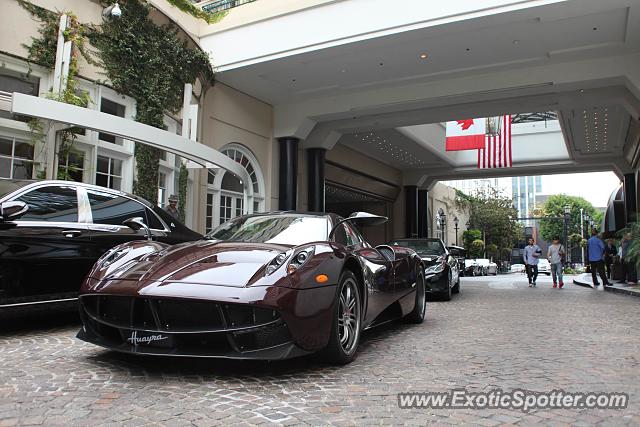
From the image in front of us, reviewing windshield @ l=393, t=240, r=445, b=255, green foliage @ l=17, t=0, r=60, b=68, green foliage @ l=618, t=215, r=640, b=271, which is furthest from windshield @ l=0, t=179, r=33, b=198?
green foliage @ l=618, t=215, r=640, b=271

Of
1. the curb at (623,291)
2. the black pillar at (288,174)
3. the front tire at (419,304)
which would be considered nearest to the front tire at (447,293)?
the front tire at (419,304)

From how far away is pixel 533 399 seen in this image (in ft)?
10.2

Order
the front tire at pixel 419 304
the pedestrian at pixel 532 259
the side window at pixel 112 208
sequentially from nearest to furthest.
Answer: the side window at pixel 112 208 → the front tire at pixel 419 304 → the pedestrian at pixel 532 259

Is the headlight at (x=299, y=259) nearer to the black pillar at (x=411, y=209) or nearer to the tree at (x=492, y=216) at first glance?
the black pillar at (x=411, y=209)

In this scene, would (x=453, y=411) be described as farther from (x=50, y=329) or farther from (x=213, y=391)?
(x=50, y=329)

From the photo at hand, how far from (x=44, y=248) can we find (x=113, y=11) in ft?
24.5

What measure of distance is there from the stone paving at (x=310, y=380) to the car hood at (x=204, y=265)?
68cm

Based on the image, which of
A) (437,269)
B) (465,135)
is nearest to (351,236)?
(437,269)

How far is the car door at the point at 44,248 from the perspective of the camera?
4.54 meters

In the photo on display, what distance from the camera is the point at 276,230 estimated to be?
4.70m

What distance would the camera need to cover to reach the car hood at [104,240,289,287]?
11.0 ft

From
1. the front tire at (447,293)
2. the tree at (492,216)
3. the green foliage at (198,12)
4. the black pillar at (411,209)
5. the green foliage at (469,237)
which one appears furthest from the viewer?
the tree at (492,216)

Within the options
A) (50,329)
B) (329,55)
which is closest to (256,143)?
(329,55)

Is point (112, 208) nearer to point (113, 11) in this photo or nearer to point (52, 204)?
point (52, 204)
